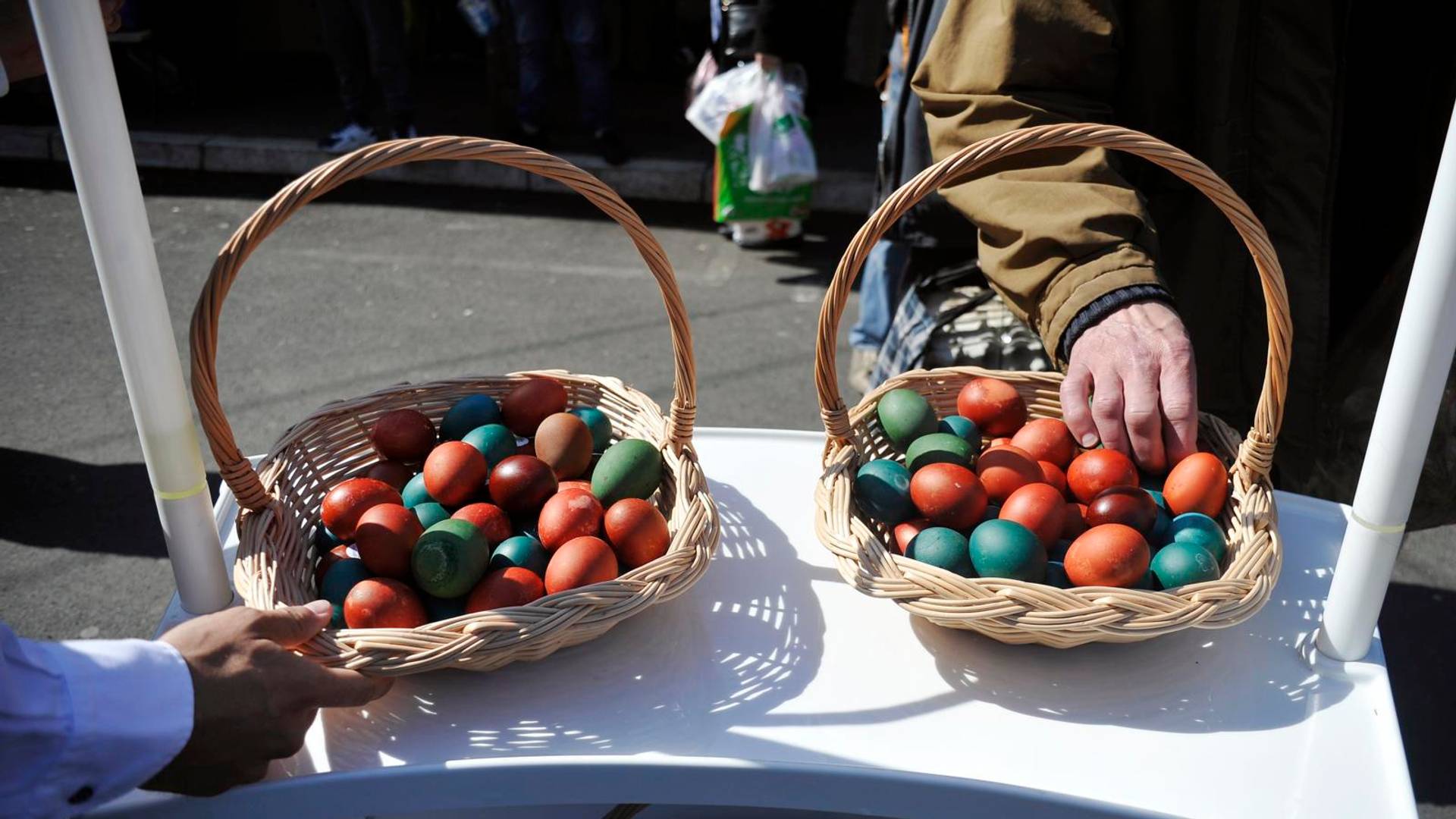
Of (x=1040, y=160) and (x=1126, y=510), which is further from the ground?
(x=1040, y=160)

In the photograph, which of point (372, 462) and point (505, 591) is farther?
point (372, 462)

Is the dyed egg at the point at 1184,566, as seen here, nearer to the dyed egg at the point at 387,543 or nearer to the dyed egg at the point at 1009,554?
the dyed egg at the point at 1009,554

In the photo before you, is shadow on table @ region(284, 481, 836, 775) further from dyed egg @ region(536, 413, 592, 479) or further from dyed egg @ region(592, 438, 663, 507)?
dyed egg @ region(536, 413, 592, 479)

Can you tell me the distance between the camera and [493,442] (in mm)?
1485

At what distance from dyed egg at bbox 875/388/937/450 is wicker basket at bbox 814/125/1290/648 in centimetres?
5

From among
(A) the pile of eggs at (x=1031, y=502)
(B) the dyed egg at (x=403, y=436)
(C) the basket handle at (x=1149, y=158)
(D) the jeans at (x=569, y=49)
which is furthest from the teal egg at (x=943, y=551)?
(D) the jeans at (x=569, y=49)

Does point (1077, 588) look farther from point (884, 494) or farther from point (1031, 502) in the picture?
point (884, 494)

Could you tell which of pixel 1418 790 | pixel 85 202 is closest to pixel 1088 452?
pixel 85 202

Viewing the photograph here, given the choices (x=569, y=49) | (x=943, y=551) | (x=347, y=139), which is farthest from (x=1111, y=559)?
(x=347, y=139)

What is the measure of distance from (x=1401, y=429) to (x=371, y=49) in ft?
17.1

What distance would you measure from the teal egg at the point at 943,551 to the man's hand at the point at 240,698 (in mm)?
643

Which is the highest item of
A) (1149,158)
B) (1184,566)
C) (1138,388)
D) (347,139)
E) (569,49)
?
(1149,158)

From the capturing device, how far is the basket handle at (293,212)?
115 centimetres

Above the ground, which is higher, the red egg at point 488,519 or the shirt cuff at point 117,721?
the shirt cuff at point 117,721
